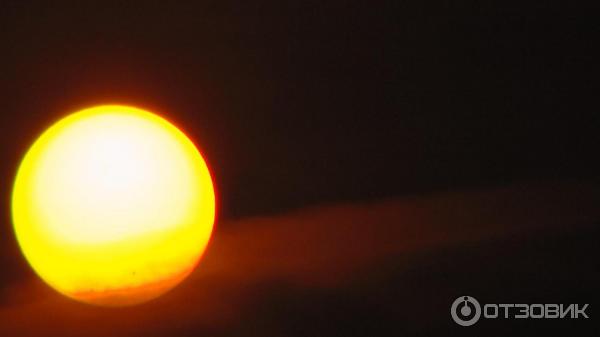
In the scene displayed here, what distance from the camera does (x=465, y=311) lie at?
541 inches

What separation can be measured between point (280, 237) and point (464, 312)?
51.8 inches

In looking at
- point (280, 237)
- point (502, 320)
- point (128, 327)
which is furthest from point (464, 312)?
point (128, 327)

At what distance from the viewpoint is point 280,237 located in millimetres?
13914

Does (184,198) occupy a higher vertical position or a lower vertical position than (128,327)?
higher

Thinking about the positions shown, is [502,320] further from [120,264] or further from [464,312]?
[120,264]

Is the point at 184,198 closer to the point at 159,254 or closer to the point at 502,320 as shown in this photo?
the point at 159,254

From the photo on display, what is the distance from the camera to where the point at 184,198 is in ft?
45.9

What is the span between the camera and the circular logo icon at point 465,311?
1371cm

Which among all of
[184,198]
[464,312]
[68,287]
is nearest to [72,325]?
[68,287]

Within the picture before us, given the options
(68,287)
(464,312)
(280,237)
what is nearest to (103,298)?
(68,287)

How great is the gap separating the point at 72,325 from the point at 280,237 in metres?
1.49

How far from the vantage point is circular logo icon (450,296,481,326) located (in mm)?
13711

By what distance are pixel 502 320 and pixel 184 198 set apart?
2.26 meters

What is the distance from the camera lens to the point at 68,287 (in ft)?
45.4
